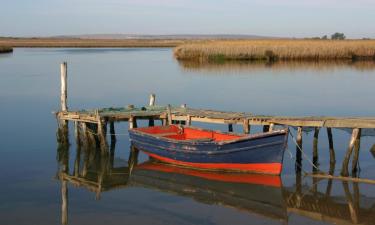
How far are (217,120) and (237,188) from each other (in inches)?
126

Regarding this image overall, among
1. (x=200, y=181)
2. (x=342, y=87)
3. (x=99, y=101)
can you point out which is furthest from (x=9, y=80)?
(x=200, y=181)

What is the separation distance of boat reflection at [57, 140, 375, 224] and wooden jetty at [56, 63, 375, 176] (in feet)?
3.37

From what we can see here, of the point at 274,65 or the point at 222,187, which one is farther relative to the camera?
the point at 274,65

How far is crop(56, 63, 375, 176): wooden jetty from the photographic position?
14.0 m

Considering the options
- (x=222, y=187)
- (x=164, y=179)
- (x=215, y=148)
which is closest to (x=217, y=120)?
(x=215, y=148)

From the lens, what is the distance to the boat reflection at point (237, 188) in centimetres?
1174

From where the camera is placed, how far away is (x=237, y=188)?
1337 centimetres

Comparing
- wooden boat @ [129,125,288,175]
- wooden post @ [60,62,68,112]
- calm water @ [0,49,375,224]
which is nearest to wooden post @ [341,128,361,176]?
calm water @ [0,49,375,224]

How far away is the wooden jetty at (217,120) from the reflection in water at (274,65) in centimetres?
2408

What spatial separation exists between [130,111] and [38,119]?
5.80 meters

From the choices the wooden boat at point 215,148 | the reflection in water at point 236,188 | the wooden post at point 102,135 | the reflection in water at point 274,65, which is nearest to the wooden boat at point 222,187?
the reflection in water at point 236,188

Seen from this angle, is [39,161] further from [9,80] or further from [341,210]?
[9,80]

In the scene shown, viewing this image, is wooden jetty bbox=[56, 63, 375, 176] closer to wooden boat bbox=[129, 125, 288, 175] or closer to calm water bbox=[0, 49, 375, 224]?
calm water bbox=[0, 49, 375, 224]

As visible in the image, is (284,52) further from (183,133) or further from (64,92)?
(183,133)
